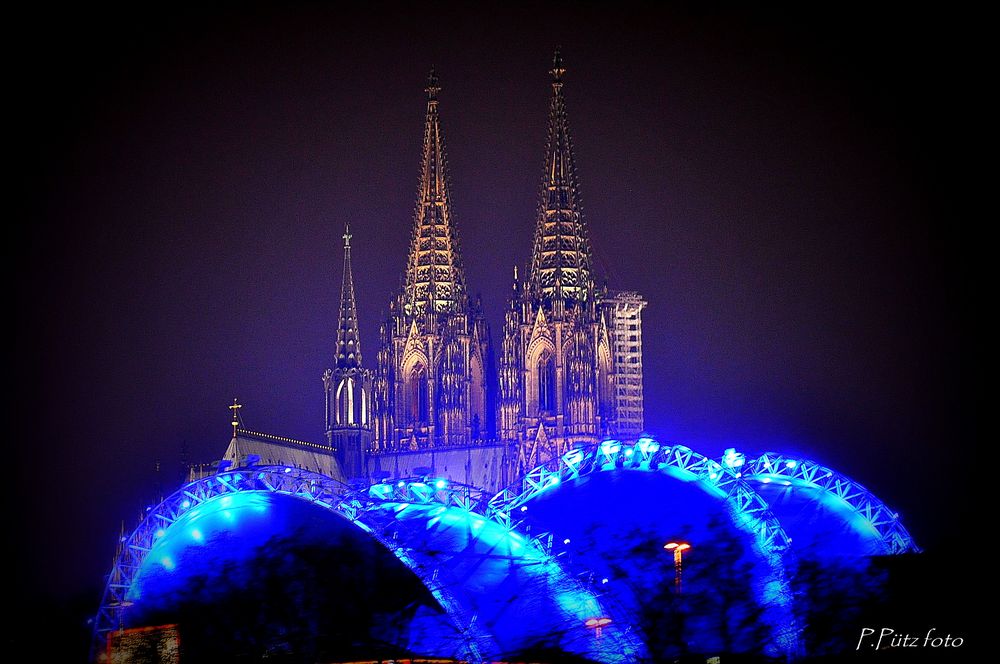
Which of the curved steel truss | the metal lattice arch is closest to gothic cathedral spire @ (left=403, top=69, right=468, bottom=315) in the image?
the curved steel truss

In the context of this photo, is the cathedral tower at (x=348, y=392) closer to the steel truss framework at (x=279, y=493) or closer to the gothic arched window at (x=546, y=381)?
the gothic arched window at (x=546, y=381)

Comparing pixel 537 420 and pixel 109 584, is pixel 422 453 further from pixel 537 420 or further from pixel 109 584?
pixel 109 584

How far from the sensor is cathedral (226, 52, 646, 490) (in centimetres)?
9556

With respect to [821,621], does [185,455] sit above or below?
above

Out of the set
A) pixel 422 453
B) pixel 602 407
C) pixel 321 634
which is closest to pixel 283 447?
pixel 422 453

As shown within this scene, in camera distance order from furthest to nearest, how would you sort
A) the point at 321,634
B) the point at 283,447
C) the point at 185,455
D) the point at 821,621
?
1. the point at 283,447
2. the point at 185,455
3. the point at 321,634
4. the point at 821,621

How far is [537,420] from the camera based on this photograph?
95625mm

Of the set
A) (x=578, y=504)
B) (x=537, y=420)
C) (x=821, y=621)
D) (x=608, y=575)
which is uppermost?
(x=537, y=420)

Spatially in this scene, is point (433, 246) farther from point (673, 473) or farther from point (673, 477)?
point (673, 473)

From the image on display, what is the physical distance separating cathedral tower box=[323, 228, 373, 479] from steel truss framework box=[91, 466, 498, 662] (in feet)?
84.2

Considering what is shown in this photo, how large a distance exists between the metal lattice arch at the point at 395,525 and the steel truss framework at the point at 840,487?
32.0 ft

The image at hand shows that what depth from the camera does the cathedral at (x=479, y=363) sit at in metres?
95.6

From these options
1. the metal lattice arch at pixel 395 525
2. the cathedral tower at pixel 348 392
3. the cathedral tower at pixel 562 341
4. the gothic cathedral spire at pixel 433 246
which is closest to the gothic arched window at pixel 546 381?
the cathedral tower at pixel 562 341

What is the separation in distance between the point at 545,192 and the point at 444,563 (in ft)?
105
